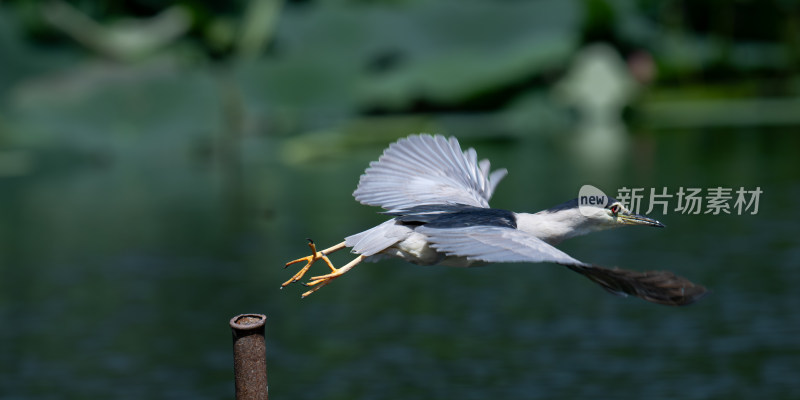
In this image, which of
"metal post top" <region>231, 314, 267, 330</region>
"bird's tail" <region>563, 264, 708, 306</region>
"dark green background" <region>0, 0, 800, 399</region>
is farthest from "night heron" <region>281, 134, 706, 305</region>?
"dark green background" <region>0, 0, 800, 399</region>

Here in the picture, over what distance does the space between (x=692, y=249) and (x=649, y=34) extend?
1719cm

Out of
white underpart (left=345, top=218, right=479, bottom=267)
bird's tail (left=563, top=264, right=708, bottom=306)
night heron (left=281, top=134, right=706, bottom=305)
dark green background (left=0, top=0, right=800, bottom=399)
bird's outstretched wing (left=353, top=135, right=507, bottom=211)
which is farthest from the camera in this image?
dark green background (left=0, top=0, right=800, bottom=399)

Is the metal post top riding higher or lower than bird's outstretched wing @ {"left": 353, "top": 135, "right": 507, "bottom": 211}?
lower

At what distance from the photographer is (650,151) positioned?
2875 centimetres

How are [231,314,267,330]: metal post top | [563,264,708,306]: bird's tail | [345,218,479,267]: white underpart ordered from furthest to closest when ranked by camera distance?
[345,218,479,267]: white underpart
[231,314,267,330]: metal post top
[563,264,708,306]: bird's tail

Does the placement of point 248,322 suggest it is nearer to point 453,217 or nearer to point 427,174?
point 453,217

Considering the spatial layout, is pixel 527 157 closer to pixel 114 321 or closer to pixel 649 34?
pixel 649 34

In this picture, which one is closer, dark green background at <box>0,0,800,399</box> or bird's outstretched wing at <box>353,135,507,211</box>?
bird's outstretched wing at <box>353,135,507,211</box>

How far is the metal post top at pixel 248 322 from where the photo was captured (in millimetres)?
4707

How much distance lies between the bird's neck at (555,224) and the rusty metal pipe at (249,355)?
3.99 feet

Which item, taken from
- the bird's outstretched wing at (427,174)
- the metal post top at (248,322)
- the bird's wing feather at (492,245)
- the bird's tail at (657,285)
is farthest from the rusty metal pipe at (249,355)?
the bird's tail at (657,285)

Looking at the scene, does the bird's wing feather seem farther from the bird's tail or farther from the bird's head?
the bird's head

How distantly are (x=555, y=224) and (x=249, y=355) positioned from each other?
56.8 inches

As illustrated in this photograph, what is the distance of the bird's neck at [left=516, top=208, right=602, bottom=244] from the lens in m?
5.03
